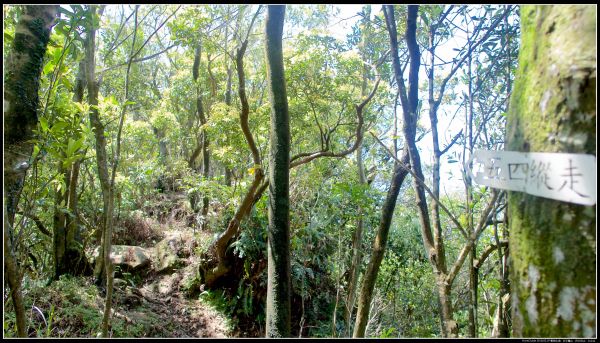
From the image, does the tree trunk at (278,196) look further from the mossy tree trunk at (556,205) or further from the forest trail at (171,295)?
the forest trail at (171,295)

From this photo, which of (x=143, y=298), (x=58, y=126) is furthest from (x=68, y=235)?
(x=58, y=126)

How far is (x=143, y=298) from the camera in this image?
5656 millimetres

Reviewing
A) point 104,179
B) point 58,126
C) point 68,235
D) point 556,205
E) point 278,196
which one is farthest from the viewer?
point 68,235

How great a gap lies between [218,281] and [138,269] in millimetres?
1610

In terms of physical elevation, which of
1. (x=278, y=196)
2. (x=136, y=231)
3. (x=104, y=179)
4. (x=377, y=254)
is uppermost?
(x=104, y=179)

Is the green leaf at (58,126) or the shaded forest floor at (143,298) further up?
the green leaf at (58,126)

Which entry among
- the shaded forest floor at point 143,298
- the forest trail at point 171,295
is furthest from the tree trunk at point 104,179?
the forest trail at point 171,295

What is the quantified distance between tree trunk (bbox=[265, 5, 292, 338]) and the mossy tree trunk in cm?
167

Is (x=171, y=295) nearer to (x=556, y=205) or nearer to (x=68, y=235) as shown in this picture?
(x=68, y=235)

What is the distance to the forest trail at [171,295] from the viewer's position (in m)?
5.09

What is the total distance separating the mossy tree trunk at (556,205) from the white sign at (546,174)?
0.05 ft

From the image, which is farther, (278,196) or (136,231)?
(136,231)

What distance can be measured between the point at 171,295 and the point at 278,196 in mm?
4590

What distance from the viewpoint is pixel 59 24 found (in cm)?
181
